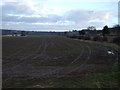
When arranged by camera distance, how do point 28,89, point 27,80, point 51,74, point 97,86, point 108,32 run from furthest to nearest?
point 108,32, point 51,74, point 27,80, point 97,86, point 28,89

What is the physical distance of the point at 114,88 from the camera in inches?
340

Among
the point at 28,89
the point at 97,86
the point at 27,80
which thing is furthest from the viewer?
the point at 27,80

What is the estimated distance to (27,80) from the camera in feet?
32.9

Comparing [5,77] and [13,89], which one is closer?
[13,89]

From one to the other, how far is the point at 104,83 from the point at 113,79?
95cm

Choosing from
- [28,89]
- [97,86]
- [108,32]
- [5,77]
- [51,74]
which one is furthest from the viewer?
[108,32]

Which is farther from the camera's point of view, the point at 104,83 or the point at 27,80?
the point at 27,80

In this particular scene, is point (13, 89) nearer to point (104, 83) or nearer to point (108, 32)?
point (104, 83)

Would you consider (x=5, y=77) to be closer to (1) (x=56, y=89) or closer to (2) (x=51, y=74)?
(2) (x=51, y=74)

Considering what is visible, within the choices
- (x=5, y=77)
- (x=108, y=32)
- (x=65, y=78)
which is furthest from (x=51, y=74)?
(x=108, y=32)

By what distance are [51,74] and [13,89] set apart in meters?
3.34

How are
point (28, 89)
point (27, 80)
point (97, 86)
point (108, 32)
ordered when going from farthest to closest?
1. point (108, 32)
2. point (27, 80)
3. point (97, 86)
4. point (28, 89)

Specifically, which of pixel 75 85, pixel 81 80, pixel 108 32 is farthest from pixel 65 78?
pixel 108 32

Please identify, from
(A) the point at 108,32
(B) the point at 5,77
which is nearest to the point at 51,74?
(B) the point at 5,77
